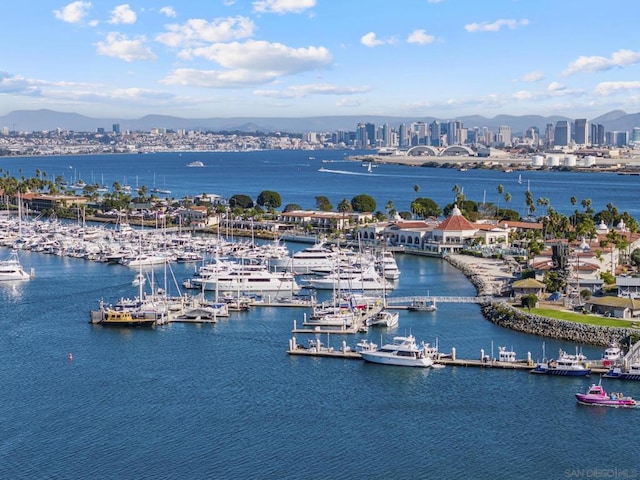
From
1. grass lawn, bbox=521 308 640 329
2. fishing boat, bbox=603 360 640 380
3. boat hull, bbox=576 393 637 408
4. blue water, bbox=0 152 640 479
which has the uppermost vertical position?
grass lawn, bbox=521 308 640 329

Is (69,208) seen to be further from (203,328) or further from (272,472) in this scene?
(272,472)

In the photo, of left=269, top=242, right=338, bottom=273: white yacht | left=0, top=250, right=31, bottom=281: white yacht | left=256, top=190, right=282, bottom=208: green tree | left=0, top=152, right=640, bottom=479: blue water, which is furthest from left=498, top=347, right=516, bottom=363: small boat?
left=256, top=190, right=282, bottom=208: green tree

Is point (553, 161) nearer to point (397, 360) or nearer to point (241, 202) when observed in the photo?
point (241, 202)

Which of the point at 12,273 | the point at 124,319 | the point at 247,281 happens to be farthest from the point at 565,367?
the point at 12,273

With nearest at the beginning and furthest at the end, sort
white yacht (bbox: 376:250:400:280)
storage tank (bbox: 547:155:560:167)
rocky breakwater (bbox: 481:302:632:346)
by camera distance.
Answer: rocky breakwater (bbox: 481:302:632:346)
white yacht (bbox: 376:250:400:280)
storage tank (bbox: 547:155:560:167)

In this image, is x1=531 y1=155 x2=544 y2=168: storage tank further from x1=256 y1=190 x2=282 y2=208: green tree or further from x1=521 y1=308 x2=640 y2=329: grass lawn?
x1=521 y1=308 x2=640 y2=329: grass lawn
